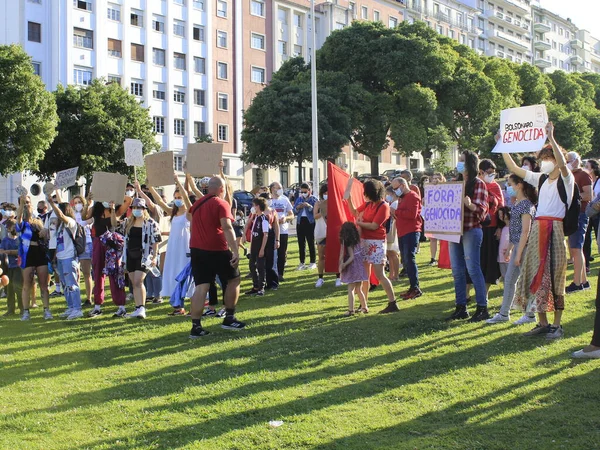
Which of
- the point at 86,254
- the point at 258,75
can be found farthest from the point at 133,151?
the point at 258,75

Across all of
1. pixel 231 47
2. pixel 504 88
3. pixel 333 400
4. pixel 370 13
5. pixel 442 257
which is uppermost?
pixel 370 13

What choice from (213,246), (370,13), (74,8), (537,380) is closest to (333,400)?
(537,380)

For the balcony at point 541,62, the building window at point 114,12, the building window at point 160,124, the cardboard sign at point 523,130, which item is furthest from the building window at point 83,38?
the balcony at point 541,62

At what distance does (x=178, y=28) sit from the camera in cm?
6047

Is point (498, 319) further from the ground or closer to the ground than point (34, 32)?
closer to the ground

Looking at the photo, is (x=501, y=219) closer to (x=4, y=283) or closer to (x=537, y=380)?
(x=537, y=380)

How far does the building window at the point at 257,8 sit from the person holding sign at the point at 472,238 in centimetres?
6031

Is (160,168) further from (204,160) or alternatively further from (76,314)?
(76,314)

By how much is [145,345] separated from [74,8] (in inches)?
1919

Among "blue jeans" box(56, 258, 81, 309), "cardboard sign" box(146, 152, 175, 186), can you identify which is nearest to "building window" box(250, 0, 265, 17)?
"blue jeans" box(56, 258, 81, 309)

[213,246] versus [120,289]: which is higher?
[213,246]

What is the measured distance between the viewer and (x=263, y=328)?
31.7 ft

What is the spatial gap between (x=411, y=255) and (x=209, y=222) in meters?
3.93

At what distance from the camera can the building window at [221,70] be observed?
6344 centimetres
